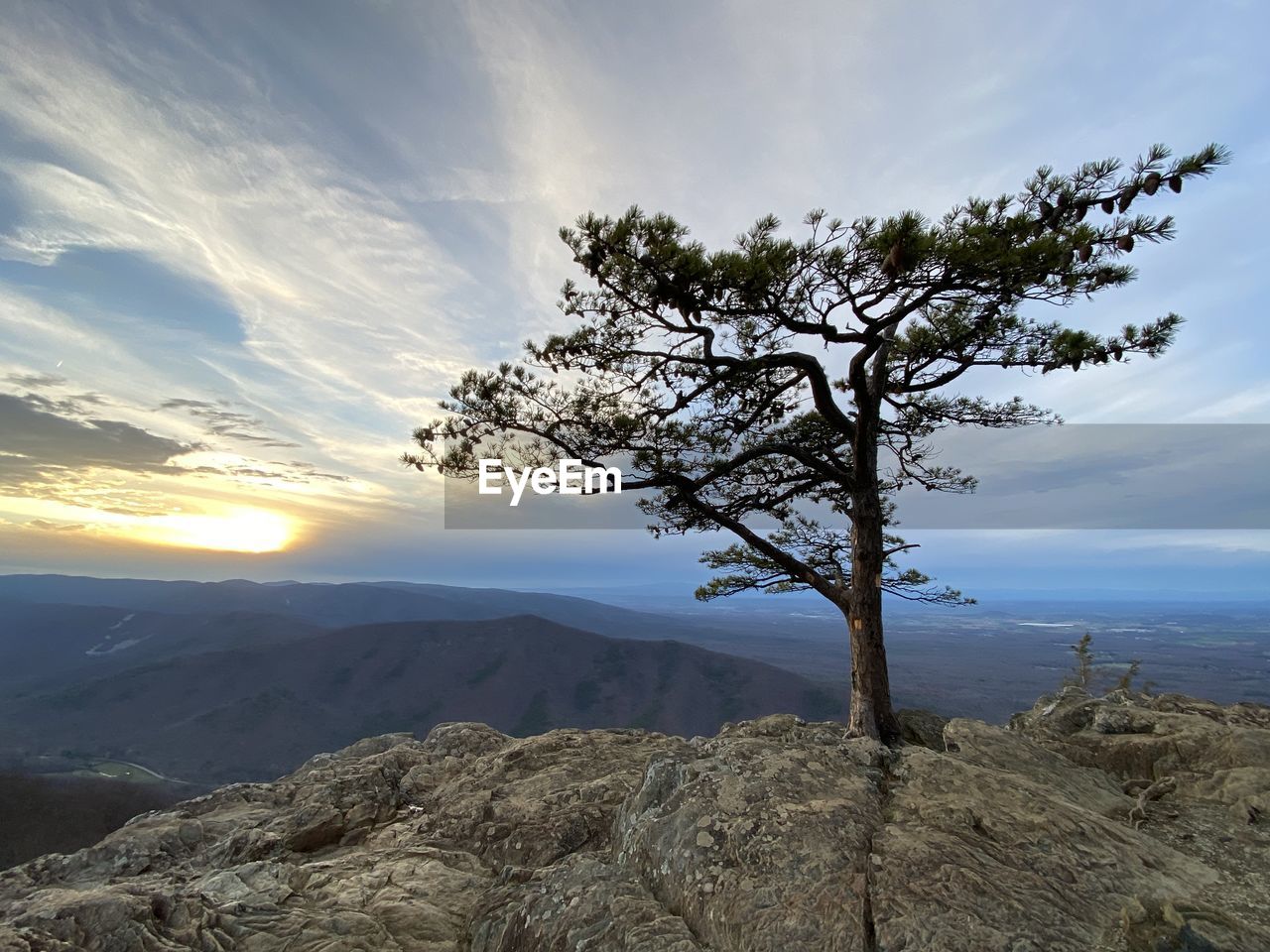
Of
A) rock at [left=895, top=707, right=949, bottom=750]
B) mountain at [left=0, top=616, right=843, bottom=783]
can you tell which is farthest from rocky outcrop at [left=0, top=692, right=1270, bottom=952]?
mountain at [left=0, top=616, right=843, bottom=783]

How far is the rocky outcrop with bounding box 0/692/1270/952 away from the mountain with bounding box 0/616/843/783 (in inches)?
5786

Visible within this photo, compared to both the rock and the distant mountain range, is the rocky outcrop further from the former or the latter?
the distant mountain range

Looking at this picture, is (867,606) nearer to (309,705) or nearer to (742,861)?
(742,861)

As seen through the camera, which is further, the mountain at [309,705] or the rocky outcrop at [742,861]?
the mountain at [309,705]

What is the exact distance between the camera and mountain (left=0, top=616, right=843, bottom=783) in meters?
136

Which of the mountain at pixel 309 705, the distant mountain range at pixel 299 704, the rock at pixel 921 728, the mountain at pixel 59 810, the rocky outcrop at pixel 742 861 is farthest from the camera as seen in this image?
the mountain at pixel 309 705

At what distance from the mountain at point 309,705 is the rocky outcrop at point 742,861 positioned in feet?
482

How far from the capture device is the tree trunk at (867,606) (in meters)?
10.2

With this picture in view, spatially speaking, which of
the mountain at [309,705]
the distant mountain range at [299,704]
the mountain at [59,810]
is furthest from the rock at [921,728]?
the mountain at [309,705]

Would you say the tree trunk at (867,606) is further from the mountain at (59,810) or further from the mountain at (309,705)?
the mountain at (309,705)

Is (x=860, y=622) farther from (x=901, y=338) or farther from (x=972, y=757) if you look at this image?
(x=901, y=338)

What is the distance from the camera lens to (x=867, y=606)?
10.5 metres

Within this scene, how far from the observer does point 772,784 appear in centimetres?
555

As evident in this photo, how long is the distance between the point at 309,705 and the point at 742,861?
20397 centimetres
